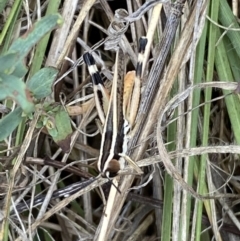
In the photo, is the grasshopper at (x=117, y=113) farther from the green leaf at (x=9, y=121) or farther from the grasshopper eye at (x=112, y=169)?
the green leaf at (x=9, y=121)

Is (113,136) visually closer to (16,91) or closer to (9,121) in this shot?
(9,121)

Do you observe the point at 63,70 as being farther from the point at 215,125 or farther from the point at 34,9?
the point at 215,125

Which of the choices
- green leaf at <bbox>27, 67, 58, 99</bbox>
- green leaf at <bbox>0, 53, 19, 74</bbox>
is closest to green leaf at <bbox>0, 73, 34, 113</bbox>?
green leaf at <bbox>0, 53, 19, 74</bbox>

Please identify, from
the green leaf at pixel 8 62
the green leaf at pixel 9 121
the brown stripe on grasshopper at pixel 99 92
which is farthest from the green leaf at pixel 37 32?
the brown stripe on grasshopper at pixel 99 92

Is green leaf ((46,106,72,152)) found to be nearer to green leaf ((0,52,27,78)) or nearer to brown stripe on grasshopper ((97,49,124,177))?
brown stripe on grasshopper ((97,49,124,177))

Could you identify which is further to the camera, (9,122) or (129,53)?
(129,53)

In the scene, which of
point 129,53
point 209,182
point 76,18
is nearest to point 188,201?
point 209,182

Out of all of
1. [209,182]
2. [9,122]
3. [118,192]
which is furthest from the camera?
[209,182]
